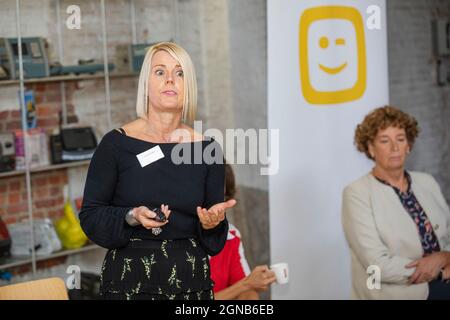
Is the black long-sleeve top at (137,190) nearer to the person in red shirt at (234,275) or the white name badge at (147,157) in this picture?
the white name badge at (147,157)

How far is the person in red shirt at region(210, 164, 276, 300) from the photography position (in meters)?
2.93

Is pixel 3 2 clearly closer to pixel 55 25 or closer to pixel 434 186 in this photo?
pixel 55 25

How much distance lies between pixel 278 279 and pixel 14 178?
1.87m

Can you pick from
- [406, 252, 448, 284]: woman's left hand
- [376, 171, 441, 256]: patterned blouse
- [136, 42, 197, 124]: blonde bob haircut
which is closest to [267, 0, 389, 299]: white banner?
[376, 171, 441, 256]: patterned blouse

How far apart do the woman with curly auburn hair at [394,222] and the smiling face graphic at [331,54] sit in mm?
278

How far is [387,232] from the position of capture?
3271 millimetres

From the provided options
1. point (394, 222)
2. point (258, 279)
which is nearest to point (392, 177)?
point (394, 222)

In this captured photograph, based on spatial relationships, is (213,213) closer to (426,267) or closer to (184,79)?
(184,79)

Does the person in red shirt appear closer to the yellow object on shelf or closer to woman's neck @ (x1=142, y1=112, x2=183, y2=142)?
woman's neck @ (x1=142, y1=112, x2=183, y2=142)

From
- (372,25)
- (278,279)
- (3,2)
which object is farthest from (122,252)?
(3,2)

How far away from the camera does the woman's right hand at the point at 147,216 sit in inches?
77.1

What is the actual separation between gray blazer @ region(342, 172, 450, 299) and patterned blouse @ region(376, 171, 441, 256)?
0.8 inches

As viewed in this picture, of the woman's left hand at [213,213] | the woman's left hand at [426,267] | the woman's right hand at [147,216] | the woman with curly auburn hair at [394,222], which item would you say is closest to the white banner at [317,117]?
the woman with curly auburn hair at [394,222]

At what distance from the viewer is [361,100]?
3664 millimetres
